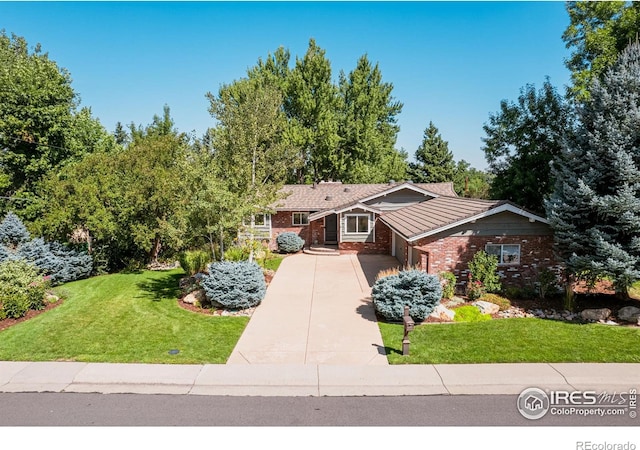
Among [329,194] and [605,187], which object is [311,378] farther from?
[329,194]

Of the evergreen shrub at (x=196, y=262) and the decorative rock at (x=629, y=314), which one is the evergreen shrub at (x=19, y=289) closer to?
the evergreen shrub at (x=196, y=262)

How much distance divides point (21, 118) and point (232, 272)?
20.9 metres

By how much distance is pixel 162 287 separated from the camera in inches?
653

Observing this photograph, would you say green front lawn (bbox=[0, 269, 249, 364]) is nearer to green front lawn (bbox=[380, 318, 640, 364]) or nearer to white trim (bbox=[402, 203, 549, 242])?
green front lawn (bbox=[380, 318, 640, 364])

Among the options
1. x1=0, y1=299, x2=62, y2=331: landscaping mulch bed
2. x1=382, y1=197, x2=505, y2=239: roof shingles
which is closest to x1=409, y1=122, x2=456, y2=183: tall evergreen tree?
x1=382, y1=197, x2=505, y2=239: roof shingles

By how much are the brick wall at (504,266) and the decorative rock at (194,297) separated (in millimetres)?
8691

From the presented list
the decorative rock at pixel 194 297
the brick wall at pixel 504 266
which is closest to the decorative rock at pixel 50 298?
the decorative rock at pixel 194 297

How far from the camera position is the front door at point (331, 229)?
88.7 ft

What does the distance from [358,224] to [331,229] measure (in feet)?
10.6

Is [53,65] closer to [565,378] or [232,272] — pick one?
[232,272]

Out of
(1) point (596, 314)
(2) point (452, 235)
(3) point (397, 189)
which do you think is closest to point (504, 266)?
(2) point (452, 235)

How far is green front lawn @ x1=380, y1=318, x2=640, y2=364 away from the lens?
9367mm
